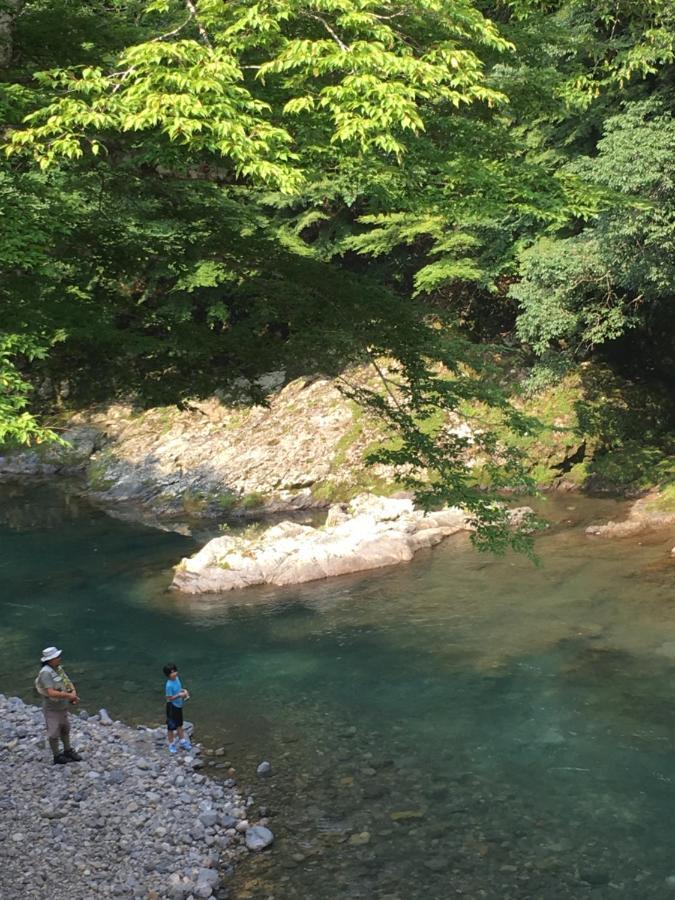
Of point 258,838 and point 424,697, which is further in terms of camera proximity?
point 424,697

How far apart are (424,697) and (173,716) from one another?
4415 mm

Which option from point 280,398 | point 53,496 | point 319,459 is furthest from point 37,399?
point 319,459

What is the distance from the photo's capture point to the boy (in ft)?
40.9

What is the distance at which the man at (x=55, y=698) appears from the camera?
1149 centimetres

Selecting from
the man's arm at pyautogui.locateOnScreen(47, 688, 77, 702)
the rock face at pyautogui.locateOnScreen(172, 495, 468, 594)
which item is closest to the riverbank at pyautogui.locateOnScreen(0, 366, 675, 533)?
the rock face at pyautogui.locateOnScreen(172, 495, 468, 594)

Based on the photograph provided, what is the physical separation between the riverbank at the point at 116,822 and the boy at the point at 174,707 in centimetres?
20

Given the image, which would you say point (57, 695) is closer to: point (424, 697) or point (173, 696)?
point (173, 696)

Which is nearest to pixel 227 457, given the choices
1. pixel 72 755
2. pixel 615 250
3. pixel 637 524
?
pixel 637 524

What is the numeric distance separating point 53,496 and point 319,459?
36.4ft

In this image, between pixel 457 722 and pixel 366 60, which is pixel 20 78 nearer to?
pixel 366 60

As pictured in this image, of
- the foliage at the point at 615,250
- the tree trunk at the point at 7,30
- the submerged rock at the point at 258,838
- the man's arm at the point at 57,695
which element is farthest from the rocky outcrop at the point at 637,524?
the tree trunk at the point at 7,30

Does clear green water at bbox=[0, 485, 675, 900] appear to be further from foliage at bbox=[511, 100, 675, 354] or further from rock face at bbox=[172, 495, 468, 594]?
foliage at bbox=[511, 100, 675, 354]

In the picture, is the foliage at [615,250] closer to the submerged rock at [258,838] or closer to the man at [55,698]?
the submerged rock at [258,838]

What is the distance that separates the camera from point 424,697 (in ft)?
45.3
